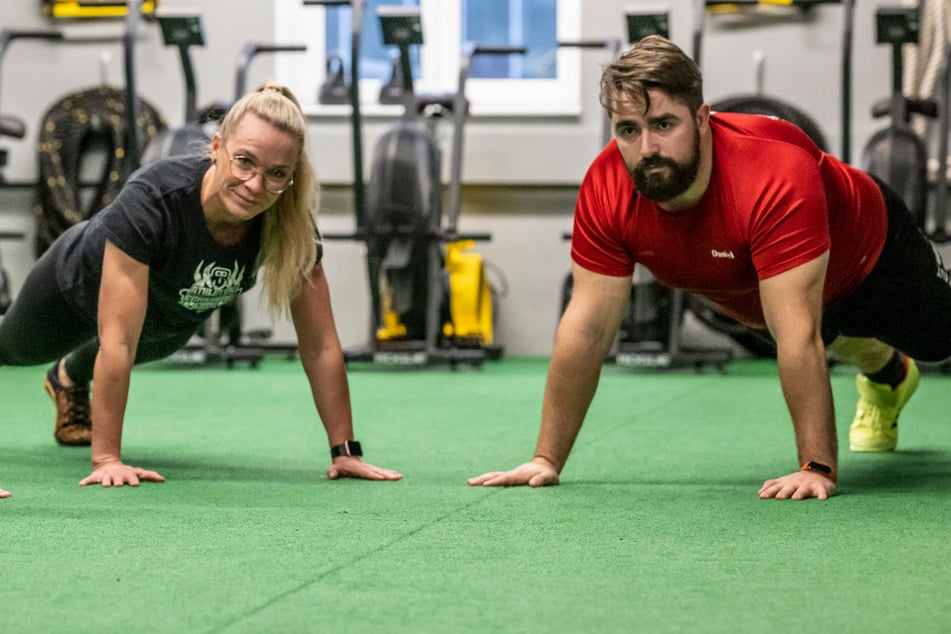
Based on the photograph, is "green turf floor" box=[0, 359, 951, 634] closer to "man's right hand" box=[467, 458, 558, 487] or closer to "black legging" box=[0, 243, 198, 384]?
"man's right hand" box=[467, 458, 558, 487]

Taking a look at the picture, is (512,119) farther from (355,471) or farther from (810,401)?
(810,401)

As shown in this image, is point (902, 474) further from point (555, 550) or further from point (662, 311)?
point (662, 311)

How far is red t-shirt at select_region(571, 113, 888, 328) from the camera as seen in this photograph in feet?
8.07

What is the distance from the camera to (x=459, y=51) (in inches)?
301

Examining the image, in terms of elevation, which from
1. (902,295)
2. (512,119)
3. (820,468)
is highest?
(512,119)

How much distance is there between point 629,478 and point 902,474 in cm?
63

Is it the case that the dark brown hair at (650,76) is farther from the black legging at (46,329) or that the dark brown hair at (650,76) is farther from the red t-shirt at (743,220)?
the black legging at (46,329)

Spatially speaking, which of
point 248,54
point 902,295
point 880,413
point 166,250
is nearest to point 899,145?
point 880,413

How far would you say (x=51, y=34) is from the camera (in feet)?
21.3

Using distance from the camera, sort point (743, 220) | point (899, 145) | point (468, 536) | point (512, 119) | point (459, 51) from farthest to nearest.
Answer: point (459, 51) → point (512, 119) → point (899, 145) → point (743, 220) → point (468, 536)

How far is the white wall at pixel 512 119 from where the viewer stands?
23.0 ft

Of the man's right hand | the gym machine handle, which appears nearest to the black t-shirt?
the man's right hand

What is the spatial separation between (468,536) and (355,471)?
76cm

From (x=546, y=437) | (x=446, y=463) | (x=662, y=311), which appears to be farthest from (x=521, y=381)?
(x=546, y=437)
